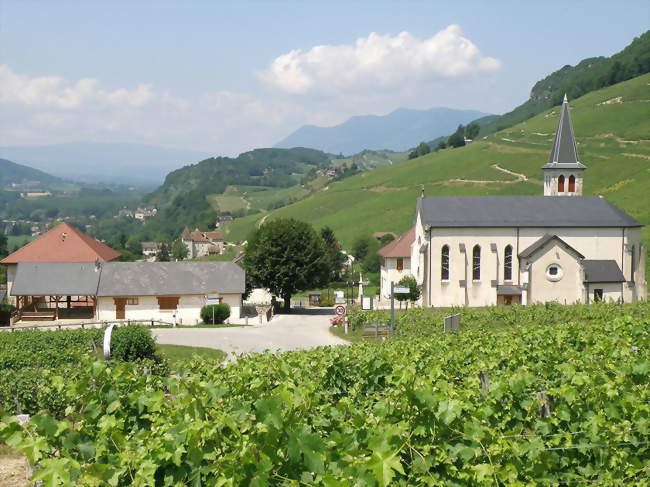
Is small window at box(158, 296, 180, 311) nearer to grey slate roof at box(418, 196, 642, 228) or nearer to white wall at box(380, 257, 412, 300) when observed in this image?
grey slate roof at box(418, 196, 642, 228)

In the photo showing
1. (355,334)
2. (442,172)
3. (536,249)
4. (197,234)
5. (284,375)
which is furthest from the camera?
(197,234)

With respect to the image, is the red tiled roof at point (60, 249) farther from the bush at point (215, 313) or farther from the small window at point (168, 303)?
the bush at point (215, 313)

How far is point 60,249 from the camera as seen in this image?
5716 cm

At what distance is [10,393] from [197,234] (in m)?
152

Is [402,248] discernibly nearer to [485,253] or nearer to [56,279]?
[485,253]

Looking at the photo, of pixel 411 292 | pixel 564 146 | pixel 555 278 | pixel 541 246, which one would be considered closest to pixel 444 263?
pixel 411 292

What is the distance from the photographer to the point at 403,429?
6793 millimetres

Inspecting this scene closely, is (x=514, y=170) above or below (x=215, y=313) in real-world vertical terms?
above

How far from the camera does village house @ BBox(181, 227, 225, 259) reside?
514 ft

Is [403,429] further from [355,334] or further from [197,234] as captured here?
[197,234]

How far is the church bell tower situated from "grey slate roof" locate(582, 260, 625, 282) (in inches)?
272

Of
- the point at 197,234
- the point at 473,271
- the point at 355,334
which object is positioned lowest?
the point at 355,334

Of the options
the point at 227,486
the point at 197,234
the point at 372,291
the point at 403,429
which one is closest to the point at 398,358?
the point at 403,429

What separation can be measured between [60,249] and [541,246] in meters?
42.1
